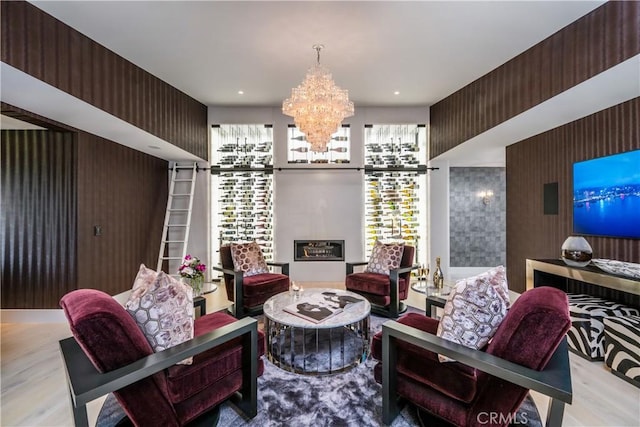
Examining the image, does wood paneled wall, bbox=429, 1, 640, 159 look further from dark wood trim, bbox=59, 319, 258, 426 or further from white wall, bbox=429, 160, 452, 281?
dark wood trim, bbox=59, 319, 258, 426

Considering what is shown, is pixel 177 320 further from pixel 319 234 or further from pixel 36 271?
pixel 319 234

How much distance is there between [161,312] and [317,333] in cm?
126

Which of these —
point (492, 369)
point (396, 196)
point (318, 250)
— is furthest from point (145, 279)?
point (396, 196)

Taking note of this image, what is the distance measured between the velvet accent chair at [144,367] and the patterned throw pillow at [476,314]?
1.19m

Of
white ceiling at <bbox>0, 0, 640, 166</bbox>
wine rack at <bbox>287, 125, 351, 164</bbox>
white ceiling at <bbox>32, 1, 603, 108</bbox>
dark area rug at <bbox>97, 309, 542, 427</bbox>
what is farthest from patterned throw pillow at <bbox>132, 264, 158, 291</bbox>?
wine rack at <bbox>287, 125, 351, 164</bbox>

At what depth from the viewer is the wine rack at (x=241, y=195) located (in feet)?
17.2

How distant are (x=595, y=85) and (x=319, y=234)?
4.05m

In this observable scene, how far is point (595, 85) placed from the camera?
8.14ft

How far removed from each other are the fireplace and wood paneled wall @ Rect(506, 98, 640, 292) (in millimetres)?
2939

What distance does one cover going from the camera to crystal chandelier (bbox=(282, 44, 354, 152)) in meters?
2.93

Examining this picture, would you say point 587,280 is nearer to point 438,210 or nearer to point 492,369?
point 492,369

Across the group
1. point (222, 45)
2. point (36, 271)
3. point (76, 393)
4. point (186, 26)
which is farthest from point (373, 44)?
point (36, 271)

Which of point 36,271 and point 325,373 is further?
point 36,271

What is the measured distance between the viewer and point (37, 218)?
3.42m
